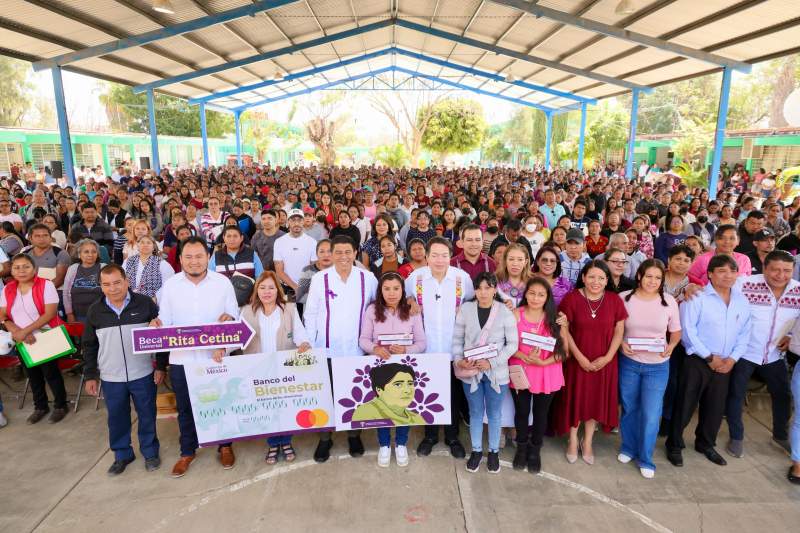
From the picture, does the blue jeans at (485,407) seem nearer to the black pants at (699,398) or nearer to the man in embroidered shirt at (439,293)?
the man in embroidered shirt at (439,293)

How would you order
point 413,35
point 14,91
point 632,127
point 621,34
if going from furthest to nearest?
point 14,91 → point 413,35 → point 632,127 → point 621,34

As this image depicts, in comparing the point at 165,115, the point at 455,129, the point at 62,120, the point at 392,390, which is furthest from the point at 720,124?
the point at 165,115

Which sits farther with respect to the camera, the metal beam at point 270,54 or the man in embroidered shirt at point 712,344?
the metal beam at point 270,54

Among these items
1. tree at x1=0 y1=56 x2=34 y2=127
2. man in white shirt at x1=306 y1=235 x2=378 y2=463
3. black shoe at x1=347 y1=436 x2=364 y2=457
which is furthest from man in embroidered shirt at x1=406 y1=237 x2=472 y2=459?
tree at x1=0 y1=56 x2=34 y2=127

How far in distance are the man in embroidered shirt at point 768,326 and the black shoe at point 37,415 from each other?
229 inches

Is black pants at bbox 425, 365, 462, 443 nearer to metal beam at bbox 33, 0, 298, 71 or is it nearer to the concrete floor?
the concrete floor

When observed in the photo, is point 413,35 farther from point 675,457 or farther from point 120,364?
point 675,457

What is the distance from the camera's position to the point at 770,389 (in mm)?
3914

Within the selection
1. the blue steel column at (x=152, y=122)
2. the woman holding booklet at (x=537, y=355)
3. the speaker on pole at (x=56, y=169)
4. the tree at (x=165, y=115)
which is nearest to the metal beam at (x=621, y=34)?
the woman holding booklet at (x=537, y=355)

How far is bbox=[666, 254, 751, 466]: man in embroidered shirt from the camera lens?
352 cm

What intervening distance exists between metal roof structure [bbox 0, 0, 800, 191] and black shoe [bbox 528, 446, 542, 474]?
7345 mm

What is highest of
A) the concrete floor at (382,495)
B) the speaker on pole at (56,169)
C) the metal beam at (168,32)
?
the metal beam at (168,32)

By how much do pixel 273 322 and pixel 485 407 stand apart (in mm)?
1690

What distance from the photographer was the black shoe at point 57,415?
170 inches
